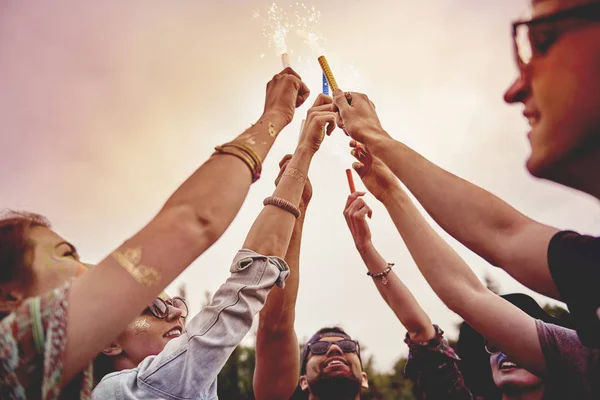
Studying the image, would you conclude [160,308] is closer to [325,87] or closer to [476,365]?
[325,87]

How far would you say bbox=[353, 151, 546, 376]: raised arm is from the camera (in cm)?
241

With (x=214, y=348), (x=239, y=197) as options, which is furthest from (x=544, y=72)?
(x=214, y=348)

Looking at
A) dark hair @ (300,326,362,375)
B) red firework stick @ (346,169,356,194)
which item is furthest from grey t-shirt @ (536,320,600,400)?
dark hair @ (300,326,362,375)

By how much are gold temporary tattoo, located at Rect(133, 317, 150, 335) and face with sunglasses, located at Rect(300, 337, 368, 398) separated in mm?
2612

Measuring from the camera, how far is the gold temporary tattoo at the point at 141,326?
3123 mm

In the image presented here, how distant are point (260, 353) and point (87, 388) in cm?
208

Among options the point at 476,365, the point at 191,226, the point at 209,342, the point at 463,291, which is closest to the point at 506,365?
the point at 476,365

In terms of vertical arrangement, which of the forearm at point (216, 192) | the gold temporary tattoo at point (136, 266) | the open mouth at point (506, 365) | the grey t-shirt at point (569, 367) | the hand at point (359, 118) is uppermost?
the hand at point (359, 118)

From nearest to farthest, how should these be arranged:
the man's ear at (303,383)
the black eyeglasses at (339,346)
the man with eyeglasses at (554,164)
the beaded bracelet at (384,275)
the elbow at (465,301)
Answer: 1. the man with eyeglasses at (554,164)
2. the elbow at (465,301)
3. the beaded bracelet at (384,275)
4. the black eyeglasses at (339,346)
5. the man's ear at (303,383)

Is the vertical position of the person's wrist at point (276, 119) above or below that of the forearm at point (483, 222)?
above

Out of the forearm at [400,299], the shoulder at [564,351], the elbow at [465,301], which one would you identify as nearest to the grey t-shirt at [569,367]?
the shoulder at [564,351]

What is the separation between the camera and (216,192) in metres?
1.74

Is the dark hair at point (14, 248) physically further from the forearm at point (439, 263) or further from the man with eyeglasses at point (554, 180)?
the forearm at point (439, 263)

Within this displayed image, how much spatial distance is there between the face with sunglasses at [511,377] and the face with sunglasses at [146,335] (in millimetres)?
2502
